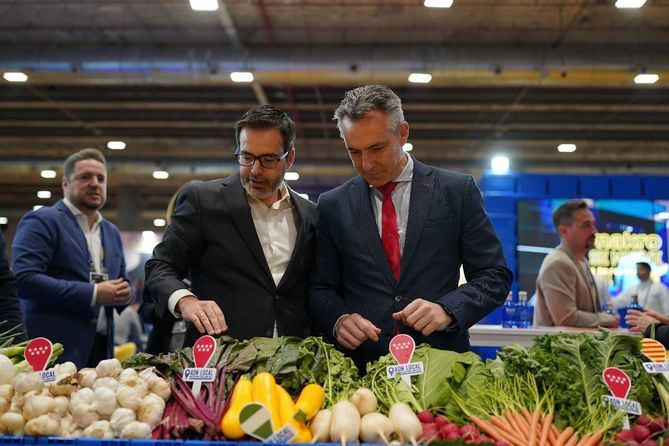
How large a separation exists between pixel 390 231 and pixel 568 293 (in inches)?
111

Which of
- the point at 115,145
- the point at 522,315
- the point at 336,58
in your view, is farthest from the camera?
the point at 115,145

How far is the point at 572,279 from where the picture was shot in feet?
15.4

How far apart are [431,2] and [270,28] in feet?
9.59

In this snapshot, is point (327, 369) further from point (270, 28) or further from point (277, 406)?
point (270, 28)

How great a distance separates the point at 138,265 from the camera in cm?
1324

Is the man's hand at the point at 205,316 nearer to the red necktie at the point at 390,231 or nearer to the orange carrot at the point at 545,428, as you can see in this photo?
the red necktie at the point at 390,231

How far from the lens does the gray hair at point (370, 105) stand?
2.19 metres

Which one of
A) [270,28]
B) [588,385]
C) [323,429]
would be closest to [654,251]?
[270,28]

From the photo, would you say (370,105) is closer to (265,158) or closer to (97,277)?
(265,158)

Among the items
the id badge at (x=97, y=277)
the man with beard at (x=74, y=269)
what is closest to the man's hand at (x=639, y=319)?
the man with beard at (x=74, y=269)

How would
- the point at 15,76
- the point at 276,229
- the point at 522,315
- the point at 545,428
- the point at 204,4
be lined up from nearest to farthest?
the point at 545,428 → the point at 276,229 → the point at 522,315 → the point at 204,4 → the point at 15,76

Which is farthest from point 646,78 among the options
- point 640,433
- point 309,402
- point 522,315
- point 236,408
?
point 236,408

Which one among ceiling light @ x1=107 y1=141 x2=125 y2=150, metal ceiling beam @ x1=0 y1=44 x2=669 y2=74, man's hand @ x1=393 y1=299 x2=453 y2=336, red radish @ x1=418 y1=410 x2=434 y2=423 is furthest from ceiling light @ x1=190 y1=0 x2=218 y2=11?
ceiling light @ x1=107 y1=141 x2=125 y2=150

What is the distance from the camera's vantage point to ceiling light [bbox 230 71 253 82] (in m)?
8.50
